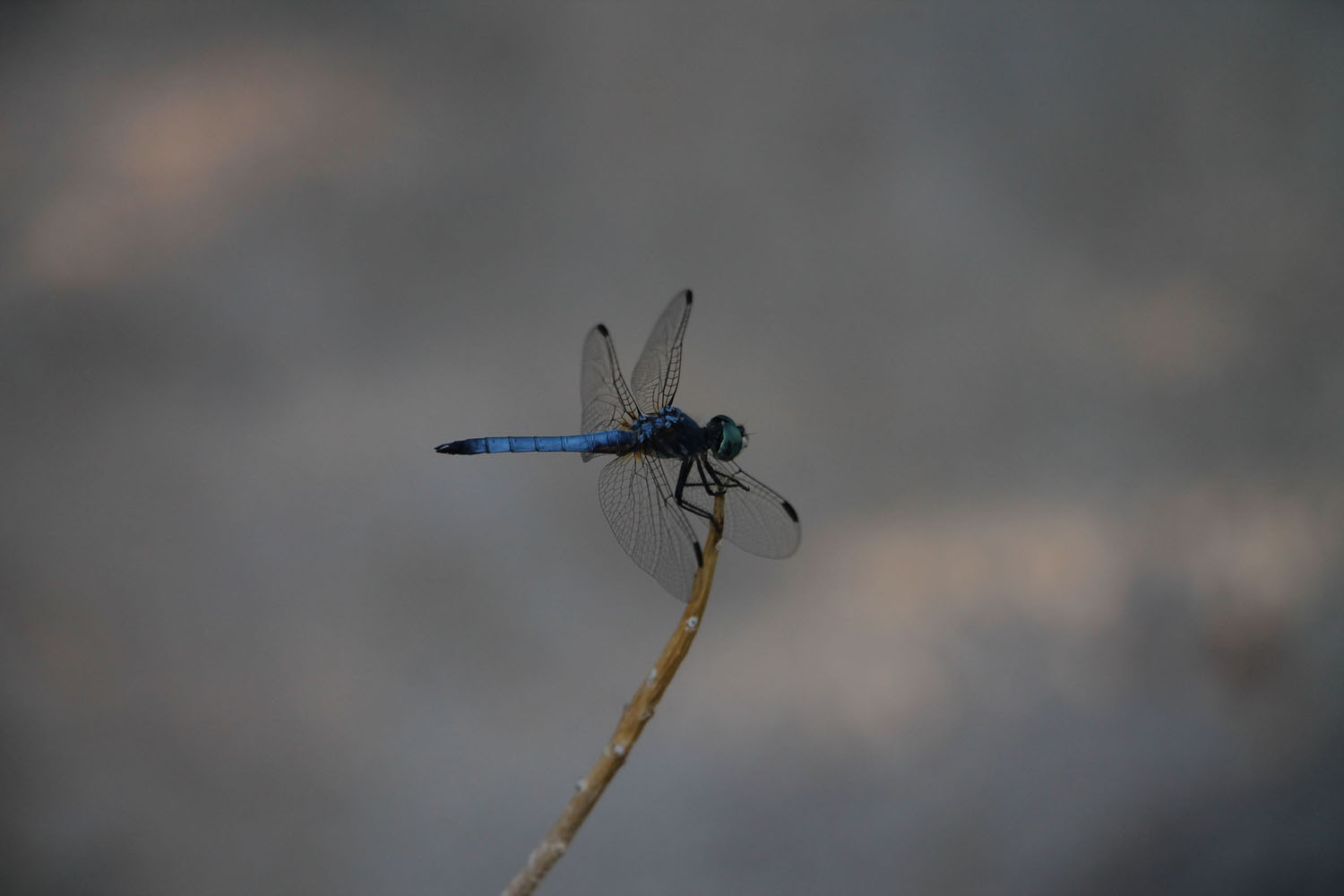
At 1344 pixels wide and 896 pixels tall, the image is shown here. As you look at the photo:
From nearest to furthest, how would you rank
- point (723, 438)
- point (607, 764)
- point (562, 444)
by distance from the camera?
point (607, 764), point (723, 438), point (562, 444)

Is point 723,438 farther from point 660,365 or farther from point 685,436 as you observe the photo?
point 660,365

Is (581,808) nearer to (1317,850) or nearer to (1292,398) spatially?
(1317,850)

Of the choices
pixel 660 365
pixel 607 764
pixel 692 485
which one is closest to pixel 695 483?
pixel 692 485

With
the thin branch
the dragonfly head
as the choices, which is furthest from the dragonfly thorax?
the thin branch

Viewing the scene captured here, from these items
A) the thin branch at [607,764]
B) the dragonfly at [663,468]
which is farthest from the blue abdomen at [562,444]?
the thin branch at [607,764]

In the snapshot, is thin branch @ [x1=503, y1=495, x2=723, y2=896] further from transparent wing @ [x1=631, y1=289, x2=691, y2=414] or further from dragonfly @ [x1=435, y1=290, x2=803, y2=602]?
transparent wing @ [x1=631, y1=289, x2=691, y2=414]

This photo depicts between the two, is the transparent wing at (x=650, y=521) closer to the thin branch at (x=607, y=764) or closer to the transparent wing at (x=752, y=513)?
the transparent wing at (x=752, y=513)
